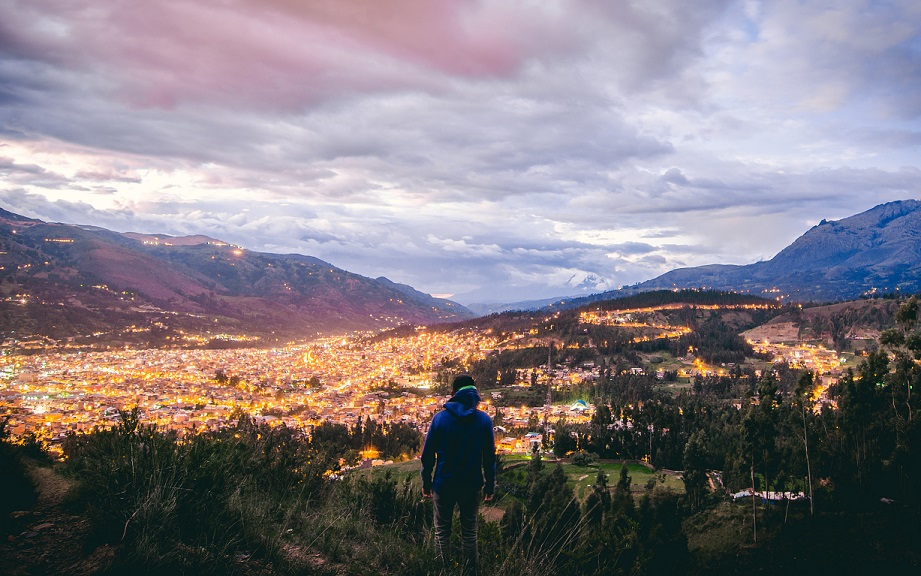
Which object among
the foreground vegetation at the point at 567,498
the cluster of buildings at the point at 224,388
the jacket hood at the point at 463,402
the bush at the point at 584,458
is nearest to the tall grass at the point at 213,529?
the foreground vegetation at the point at 567,498

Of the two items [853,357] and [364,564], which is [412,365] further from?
[364,564]

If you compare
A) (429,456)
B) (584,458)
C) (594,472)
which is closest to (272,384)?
(584,458)

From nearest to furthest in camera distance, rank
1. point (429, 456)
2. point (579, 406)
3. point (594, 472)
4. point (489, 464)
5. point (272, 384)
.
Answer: point (429, 456)
point (489, 464)
point (594, 472)
point (579, 406)
point (272, 384)

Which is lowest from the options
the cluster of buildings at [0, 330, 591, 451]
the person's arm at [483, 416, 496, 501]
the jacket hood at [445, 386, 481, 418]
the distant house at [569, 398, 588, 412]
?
Result: the distant house at [569, 398, 588, 412]

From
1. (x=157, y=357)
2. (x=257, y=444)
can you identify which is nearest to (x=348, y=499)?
(x=257, y=444)

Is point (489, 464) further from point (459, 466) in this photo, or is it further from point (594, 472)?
point (594, 472)

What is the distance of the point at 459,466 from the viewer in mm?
5258

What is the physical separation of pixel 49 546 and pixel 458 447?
149 inches

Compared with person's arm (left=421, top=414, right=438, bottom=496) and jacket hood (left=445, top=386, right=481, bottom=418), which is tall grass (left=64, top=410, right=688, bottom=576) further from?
jacket hood (left=445, top=386, right=481, bottom=418)

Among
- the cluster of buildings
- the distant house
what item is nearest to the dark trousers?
the cluster of buildings

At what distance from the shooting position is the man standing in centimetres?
524

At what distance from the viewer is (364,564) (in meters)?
4.91

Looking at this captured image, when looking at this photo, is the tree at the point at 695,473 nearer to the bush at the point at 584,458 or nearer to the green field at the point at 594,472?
the green field at the point at 594,472

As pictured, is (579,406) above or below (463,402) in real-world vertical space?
below
